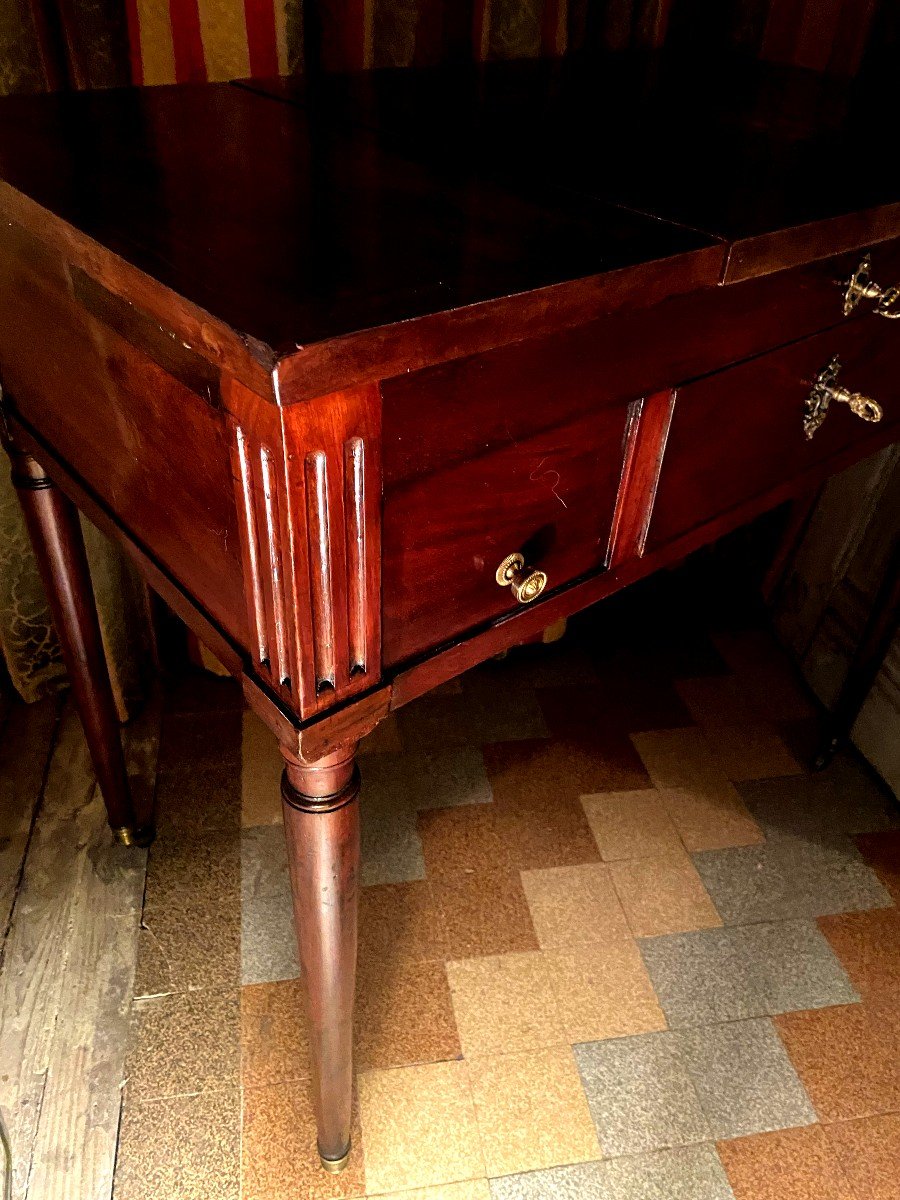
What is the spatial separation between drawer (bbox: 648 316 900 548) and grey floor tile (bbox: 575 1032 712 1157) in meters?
0.58

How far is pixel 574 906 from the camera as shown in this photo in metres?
1.13

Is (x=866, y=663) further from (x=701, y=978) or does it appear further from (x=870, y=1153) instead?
(x=870, y=1153)

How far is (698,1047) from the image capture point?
999 mm

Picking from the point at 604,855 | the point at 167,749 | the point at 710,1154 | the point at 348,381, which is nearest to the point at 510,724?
the point at 604,855

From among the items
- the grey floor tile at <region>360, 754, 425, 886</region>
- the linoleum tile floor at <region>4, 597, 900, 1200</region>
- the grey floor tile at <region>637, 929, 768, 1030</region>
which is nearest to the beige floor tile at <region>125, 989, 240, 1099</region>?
the linoleum tile floor at <region>4, 597, 900, 1200</region>

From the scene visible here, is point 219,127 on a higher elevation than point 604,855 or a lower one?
higher

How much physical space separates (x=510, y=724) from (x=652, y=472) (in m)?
0.78

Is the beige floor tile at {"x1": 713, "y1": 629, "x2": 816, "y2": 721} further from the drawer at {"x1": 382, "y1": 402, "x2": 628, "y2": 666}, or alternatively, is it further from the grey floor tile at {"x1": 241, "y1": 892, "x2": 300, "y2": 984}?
the drawer at {"x1": 382, "y1": 402, "x2": 628, "y2": 666}

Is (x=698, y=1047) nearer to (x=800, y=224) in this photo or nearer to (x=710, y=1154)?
(x=710, y=1154)

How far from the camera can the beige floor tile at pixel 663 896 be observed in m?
1.12

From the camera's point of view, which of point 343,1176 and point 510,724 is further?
point 510,724

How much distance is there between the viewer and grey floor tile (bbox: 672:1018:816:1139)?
37.1 inches

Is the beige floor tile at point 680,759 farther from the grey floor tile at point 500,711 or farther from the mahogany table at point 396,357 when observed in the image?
the mahogany table at point 396,357

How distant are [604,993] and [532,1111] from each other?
155 millimetres
